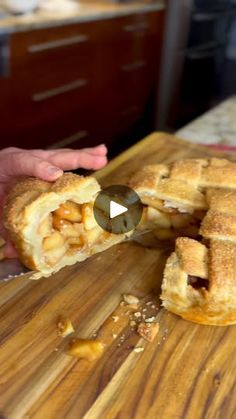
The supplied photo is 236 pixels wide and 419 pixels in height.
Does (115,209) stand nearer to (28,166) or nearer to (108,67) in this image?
(28,166)

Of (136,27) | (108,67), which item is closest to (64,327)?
(108,67)

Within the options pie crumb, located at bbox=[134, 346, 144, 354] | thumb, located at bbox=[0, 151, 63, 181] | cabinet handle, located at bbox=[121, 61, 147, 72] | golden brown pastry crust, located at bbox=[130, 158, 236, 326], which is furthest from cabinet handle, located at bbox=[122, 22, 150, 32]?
pie crumb, located at bbox=[134, 346, 144, 354]

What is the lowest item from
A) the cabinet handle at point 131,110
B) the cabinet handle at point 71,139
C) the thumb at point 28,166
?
the cabinet handle at point 131,110

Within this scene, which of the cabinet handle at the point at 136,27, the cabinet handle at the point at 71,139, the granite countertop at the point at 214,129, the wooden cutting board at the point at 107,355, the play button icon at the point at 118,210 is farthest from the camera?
the cabinet handle at the point at 136,27

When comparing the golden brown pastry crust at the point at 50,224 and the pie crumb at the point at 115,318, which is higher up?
the golden brown pastry crust at the point at 50,224

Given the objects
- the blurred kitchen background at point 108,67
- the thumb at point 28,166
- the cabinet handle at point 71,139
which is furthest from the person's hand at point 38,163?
the cabinet handle at point 71,139

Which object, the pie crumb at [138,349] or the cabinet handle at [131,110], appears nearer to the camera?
the pie crumb at [138,349]

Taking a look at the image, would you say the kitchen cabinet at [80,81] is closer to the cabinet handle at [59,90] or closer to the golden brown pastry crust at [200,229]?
the cabinet handle at [59,90]
